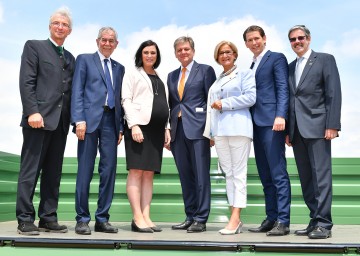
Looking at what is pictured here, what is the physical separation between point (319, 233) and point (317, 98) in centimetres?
98

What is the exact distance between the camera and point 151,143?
12.4 feet

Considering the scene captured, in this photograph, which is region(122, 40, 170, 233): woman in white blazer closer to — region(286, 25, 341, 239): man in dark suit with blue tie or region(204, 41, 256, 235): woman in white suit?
region(204, 41, 256, 235): woman in white suit

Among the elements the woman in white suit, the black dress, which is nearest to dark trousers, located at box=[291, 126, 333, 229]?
the woman in white suit

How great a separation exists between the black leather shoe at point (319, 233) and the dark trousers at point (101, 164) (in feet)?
5.03

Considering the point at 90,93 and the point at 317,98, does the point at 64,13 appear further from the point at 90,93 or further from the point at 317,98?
the point at 317,98

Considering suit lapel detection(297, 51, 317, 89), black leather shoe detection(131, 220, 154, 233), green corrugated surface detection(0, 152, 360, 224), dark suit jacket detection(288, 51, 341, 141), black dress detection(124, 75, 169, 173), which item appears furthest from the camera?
green corrugated surface detection(0, 152, 360, 224)

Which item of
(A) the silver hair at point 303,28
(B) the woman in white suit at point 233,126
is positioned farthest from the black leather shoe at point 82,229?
(A) the silver hair at point 303,28

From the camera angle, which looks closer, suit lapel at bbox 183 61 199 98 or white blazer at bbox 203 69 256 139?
white blazer at bbox 203 69 256 139

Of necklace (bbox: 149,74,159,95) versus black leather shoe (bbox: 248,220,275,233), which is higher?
necklace (bbox: 149,74,159,95)

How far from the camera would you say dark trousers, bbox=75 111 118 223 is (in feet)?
11.7

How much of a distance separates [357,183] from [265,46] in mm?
1726

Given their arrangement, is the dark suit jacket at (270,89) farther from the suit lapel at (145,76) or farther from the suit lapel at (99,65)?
the suit lapel at (99,65)

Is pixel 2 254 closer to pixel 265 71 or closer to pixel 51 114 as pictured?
pixel 51 114

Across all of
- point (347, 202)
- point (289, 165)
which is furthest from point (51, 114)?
point (347, 202)
